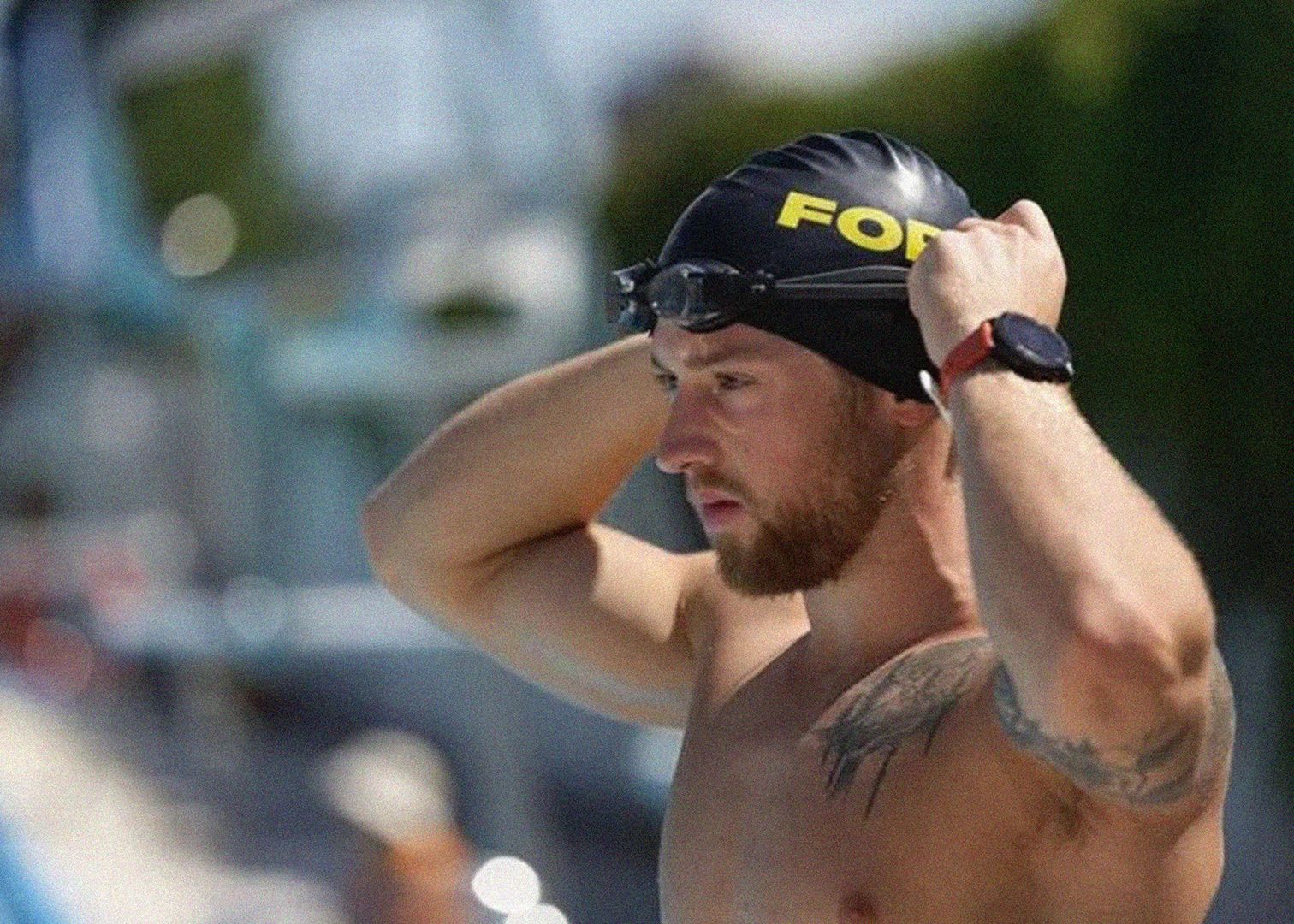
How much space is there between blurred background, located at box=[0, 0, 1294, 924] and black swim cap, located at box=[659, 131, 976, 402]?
6.68 ft

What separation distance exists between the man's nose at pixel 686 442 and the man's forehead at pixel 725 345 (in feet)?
0.15

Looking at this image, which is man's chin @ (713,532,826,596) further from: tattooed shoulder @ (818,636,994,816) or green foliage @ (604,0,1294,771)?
green foliage @ (604,0,1294,771)

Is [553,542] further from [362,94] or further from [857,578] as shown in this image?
[362,94]

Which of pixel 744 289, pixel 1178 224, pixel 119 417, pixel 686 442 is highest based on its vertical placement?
pixel 744 289

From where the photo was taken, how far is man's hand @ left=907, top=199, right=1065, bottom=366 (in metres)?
2.30

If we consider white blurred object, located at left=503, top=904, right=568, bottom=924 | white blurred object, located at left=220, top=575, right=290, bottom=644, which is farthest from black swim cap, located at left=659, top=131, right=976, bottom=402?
white blurred object, located at left=220, top=575, right=290, bottom=644

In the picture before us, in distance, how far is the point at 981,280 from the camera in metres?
2.33

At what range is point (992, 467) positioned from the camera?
2141 mm

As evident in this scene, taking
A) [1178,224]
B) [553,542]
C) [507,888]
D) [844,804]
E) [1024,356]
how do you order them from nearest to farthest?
[1024,356] < [844,804] < [553,542] < [507,888] < [1178,224]

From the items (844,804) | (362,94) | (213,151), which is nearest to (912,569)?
(844,804)

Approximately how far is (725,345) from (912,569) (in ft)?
0.93

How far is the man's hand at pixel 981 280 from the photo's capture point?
2.30 meters

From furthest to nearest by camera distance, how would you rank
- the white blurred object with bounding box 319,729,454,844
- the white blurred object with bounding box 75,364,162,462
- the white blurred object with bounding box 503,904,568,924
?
the white blurred object with bounding box 75,364,162,462 → the white blurred object with bounding box 319,729,454,844 → the white blurred object with bounding box 503,904,568,924

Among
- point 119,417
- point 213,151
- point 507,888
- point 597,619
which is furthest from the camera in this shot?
point 119,417
